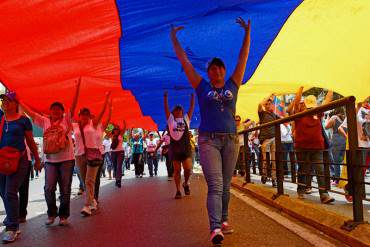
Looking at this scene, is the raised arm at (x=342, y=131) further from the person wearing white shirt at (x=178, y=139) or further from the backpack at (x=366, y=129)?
the person wearing white shirt at (x=178, y=139)

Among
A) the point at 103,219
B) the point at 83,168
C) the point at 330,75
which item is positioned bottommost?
the point at 103,219

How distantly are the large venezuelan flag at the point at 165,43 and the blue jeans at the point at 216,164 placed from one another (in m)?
1.94

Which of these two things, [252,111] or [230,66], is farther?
[252,111]

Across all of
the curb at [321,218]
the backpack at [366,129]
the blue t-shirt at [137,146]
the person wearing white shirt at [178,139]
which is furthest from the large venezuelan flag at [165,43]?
the blue t-shirt at [137,146]

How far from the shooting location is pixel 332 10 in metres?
6.30

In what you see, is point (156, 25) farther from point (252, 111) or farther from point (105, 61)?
point (252, 111)

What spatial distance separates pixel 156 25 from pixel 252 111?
319 inches

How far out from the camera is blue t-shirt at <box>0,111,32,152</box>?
5.11 m

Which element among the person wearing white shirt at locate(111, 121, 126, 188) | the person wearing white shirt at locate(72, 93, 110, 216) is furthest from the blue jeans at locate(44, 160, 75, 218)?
the person wearing white shirt at locate(111, 121, 126, 188)

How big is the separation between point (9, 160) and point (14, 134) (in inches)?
13.8

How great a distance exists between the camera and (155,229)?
5305 mm

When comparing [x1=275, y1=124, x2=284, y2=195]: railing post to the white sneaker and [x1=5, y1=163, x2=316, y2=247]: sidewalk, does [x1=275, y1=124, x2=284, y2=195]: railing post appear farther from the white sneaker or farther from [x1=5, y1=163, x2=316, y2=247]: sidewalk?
the white sneaker

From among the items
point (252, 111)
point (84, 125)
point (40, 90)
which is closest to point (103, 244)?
point (84, 125)

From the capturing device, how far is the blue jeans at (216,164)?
4.12m
